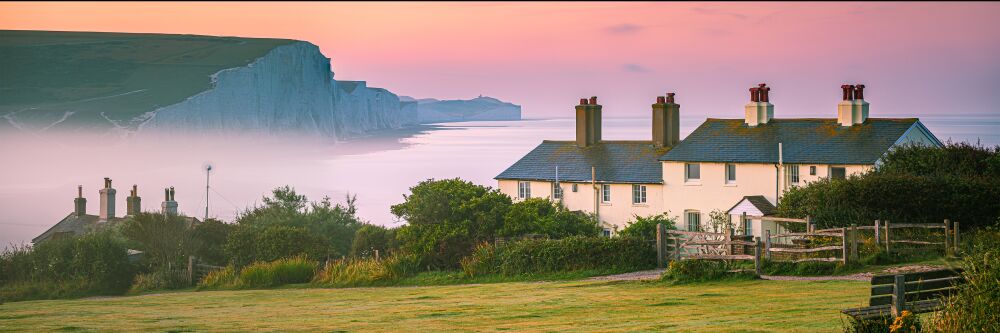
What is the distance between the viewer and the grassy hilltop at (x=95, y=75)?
156375mm

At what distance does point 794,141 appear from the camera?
48.8 metres

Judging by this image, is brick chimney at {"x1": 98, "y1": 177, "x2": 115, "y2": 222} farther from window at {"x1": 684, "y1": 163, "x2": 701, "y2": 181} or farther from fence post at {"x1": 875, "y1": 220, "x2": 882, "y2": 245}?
fence post at {"x1": 875, "y1": 220, "x2": 882, "y2": 245}

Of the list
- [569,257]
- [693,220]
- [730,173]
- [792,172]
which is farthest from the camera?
[693,220]

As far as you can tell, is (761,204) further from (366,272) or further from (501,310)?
(501,310)

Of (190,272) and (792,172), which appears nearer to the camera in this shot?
(190,272)

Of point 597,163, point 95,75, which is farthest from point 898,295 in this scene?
point 95,75

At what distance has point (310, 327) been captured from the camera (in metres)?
21.2

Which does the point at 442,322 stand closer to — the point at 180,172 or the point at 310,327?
the point at 310,327

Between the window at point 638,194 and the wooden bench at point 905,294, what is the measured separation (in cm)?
3818

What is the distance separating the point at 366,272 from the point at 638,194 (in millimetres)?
21326

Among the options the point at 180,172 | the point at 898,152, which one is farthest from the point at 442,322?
the point at 180,172

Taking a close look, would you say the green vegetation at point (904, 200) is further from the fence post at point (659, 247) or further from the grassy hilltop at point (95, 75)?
the grassy hilltop at point (95, 75)

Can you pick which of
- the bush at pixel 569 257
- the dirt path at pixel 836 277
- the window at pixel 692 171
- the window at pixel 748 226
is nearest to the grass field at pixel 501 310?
the dirt path at pixel 836 277

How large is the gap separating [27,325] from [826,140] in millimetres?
34295
